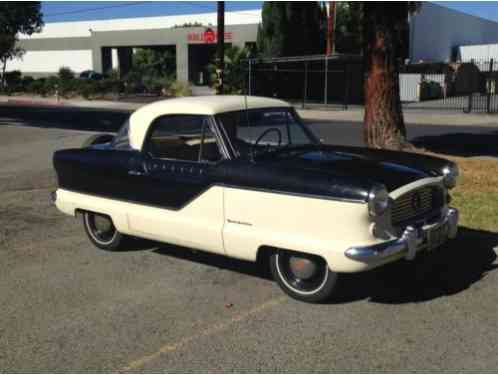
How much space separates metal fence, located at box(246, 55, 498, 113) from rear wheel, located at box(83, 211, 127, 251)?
2686 cm

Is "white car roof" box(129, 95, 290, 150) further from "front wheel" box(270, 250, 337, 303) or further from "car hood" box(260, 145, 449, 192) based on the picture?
"front wheel" box(270, 250, 337, 303)

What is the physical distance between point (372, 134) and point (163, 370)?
8.65 m

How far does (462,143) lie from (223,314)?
13128mm

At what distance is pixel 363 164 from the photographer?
505 cm

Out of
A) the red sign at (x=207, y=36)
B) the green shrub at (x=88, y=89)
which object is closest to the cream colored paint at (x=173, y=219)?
the green shrub at (x=88, y=89)

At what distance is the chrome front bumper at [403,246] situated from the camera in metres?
4.37

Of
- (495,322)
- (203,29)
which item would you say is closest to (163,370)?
(495,322)

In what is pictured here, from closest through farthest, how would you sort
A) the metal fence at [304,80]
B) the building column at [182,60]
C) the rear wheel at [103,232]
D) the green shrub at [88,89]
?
the rear wheel at [103,232], the metal fence at [304,80], the green shrub at [88,89], the building column at [182,60]

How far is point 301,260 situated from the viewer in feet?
15.8

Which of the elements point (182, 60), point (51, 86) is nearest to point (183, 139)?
point (51, 86)

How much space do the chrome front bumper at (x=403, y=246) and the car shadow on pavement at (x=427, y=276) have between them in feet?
1.45

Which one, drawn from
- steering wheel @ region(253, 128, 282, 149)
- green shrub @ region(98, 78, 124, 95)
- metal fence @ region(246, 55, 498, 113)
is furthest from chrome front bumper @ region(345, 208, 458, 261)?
green shrub @ region(98, 78, 124, 95)

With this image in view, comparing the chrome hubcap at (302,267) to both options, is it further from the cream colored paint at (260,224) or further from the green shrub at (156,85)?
the green shrub at (156,85)

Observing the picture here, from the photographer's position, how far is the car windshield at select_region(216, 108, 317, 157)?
532 cm
